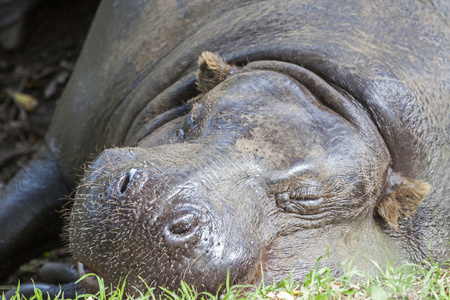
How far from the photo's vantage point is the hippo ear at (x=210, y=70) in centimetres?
377

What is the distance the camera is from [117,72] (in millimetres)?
4855

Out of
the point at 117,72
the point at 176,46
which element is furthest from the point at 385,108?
the point at 117,72

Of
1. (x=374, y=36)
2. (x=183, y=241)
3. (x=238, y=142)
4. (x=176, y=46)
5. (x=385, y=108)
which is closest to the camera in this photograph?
(x=183, y=241)

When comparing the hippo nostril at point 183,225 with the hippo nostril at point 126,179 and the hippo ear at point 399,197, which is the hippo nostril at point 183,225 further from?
the hippo ear at point 399,197

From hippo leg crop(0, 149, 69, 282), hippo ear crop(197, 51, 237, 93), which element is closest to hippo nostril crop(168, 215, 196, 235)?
hippo ear crop(197, 51, 237, 93)

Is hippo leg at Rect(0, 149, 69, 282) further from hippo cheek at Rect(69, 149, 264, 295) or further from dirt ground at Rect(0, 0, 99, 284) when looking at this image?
hippo cheek at Rect(69, 149, 264, 295)

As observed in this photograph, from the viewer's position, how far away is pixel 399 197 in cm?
362

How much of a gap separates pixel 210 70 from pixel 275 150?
0.79 meters

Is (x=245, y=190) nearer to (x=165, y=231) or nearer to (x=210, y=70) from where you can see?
(x=165, y=231)

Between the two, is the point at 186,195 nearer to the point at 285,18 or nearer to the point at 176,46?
the point at 285,18

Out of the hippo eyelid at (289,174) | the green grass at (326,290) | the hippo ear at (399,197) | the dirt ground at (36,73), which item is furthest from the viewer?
the dirt ground at (36,73)

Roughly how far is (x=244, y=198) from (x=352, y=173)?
64 cm

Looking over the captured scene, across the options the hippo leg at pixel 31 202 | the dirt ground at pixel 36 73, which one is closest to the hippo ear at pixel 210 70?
the hippo leg at pixel 31 202

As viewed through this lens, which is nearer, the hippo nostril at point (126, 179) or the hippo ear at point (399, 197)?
the hippo nostril at point (126, 179)
